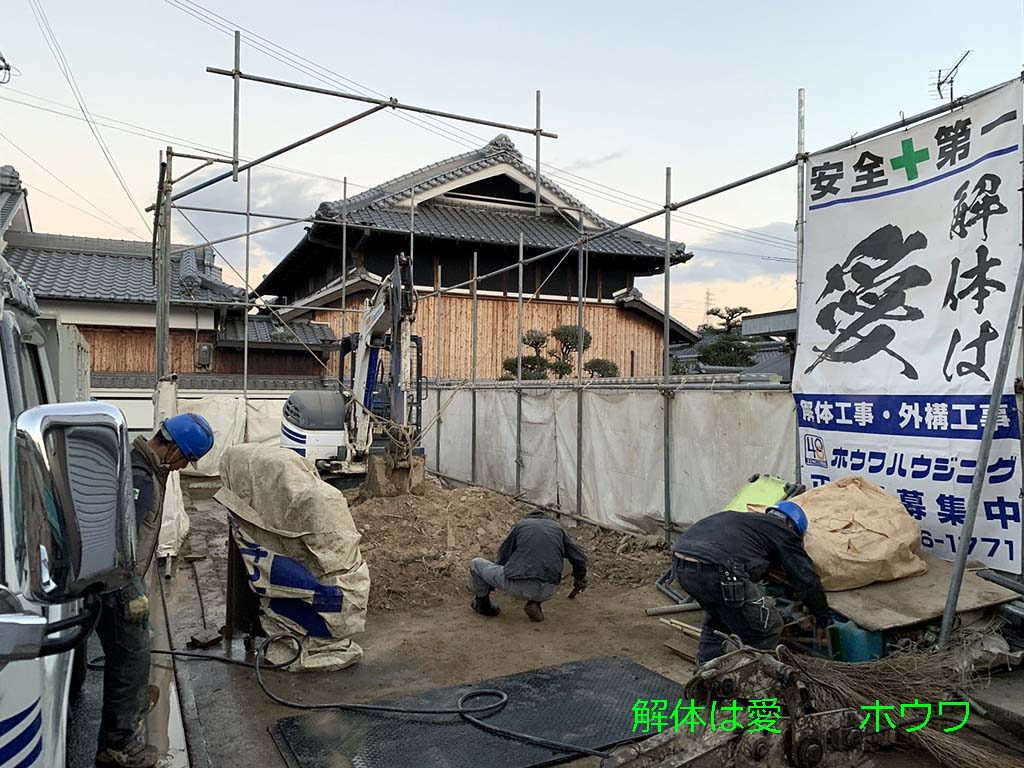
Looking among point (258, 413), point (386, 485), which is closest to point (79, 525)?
point (386, 485)

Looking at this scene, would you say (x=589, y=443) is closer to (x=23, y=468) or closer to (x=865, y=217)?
(x=865, y=217)

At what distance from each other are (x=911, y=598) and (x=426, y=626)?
3.46 meters

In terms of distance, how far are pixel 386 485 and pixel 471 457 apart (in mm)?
2823

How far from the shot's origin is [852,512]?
468 centimetres

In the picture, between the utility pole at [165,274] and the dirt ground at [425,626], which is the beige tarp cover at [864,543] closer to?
the dirt ground at [425,626]

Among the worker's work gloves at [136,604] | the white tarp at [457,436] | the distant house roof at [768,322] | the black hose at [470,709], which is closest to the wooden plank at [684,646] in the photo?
the black hose at [470,709]

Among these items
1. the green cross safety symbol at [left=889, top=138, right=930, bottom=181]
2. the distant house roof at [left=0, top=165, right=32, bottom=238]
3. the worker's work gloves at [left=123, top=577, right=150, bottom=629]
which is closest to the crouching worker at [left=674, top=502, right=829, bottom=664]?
the green cross safety symbol at [left=889, top=138, right=930, bottom=181]

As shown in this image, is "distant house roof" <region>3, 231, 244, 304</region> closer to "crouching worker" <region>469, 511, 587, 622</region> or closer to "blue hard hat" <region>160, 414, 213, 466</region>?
"crouching worker" <region>469, 511, 587, 622</region>

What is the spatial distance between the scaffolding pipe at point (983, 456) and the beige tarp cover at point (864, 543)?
336 mm

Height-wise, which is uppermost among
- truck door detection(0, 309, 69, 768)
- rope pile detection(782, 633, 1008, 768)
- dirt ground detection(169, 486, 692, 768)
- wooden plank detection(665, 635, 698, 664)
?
truck door detection(0, 309, 69, 768)

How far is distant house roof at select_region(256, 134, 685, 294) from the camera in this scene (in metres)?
15.7

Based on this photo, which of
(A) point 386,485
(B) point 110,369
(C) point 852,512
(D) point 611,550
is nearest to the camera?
(C) point 852,512

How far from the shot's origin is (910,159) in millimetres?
4867

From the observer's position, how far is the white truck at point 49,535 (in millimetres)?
1347
